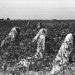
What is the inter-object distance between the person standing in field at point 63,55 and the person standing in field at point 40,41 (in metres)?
1.85

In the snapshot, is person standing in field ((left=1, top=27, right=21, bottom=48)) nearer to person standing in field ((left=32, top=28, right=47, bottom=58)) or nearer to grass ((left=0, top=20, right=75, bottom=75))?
grass ((left=0, top=20, right=75, bottom=75))

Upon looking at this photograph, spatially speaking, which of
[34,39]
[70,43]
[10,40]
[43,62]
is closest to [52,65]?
[43,62]

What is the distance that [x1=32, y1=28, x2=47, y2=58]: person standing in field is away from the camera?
1963 centimetres

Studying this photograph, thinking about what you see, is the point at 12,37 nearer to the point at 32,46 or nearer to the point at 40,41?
the point at 32,46

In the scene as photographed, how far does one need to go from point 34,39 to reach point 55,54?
305 centimetres

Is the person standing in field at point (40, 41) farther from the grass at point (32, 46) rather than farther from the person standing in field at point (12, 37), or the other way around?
the person standing in field at point (12, 37)

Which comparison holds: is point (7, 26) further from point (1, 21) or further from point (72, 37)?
point (72, 37)

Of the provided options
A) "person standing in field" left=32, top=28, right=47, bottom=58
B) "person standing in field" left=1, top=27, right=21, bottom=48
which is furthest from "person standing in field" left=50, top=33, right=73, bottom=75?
"person standing in field" left=1, top=27, right=21, bottom=48

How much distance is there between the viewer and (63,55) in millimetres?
18641

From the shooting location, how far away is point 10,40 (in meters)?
22.6

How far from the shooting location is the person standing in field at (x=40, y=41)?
773 inches

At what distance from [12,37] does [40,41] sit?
3.80 m

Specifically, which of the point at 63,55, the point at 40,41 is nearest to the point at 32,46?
the point at 40,41

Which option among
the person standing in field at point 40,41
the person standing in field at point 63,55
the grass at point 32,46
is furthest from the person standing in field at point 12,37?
the person standing in field at point 63,55
